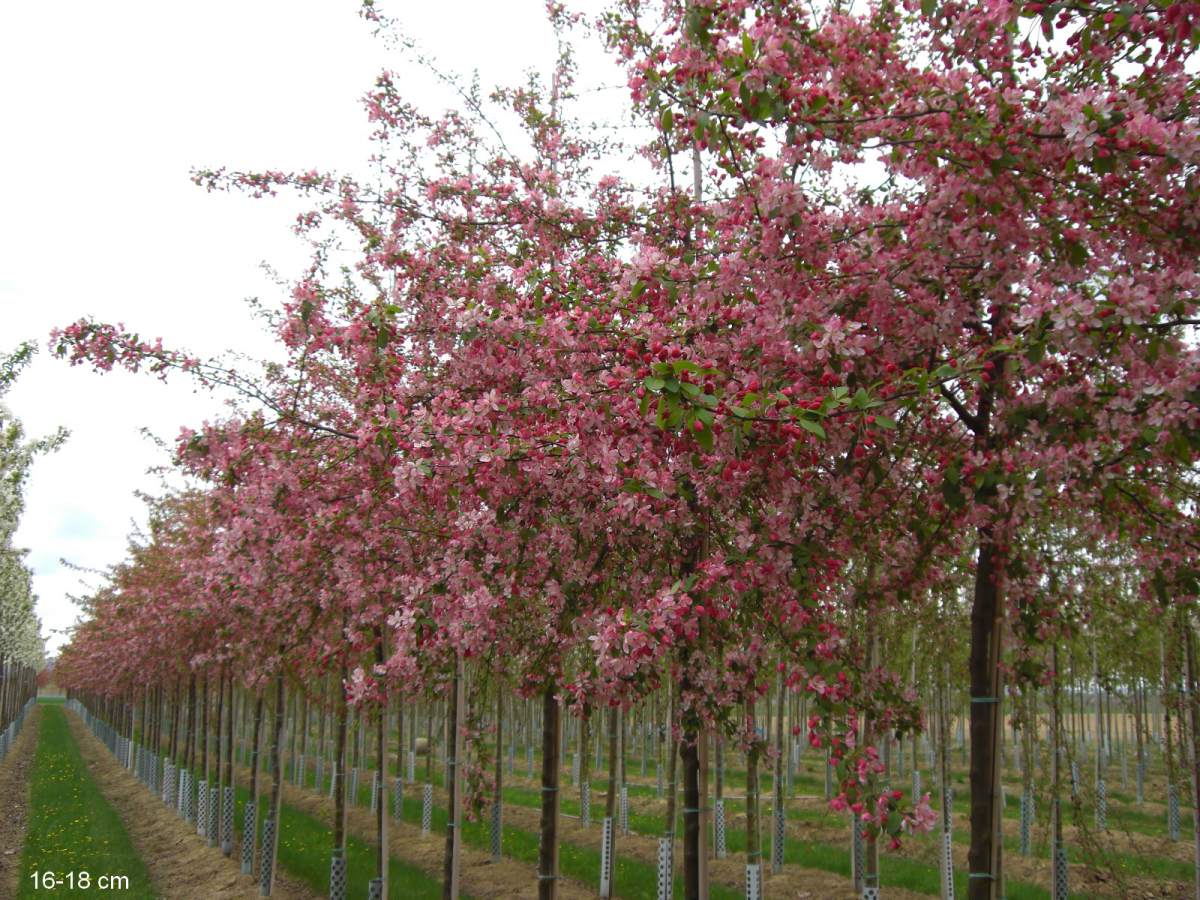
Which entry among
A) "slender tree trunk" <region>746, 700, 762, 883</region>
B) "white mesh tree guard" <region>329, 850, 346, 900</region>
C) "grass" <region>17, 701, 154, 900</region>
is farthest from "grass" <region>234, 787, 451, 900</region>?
"slender tree trunk" <region>746, 700, 762, 883</region>

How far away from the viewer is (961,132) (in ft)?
Answer: 11.7

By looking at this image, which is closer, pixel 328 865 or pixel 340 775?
pixel 340 775

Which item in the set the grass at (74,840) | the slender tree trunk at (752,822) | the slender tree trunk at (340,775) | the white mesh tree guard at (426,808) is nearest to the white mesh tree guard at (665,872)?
the slender tree trunk at (752,822)

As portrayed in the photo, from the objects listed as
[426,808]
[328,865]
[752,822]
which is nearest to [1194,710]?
[752,822]

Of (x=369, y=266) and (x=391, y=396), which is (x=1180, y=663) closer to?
(x=391, y=396)

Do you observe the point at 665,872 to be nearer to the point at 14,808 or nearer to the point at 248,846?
the point at 248,846

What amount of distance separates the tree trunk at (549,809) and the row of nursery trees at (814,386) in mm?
1985

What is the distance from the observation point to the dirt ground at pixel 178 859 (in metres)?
13.0

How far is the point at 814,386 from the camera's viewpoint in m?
4.24

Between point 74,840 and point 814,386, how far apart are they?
17.2 m

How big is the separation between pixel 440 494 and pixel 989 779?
10.3 ft

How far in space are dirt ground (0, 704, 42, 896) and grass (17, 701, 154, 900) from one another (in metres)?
0.16

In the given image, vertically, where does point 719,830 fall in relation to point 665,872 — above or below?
below

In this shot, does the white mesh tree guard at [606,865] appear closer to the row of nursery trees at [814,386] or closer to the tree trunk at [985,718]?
the row of nursery trees at [814,386]
